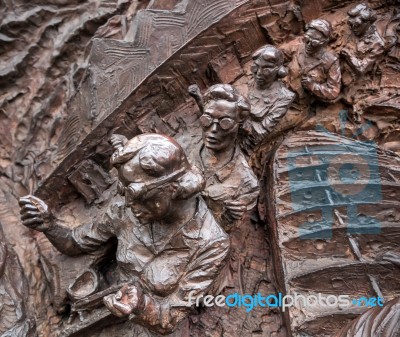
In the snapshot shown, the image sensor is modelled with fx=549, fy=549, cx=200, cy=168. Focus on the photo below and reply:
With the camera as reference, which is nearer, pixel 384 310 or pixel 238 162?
pixel 384 310

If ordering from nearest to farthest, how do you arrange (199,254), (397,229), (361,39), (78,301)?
1. (199,254)
2. (78,301)
3. (397,229)
4. (361,39)

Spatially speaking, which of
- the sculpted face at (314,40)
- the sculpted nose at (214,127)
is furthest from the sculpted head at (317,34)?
the sculpted nose at (214,127)

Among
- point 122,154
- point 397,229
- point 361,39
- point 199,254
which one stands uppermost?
point 122,154

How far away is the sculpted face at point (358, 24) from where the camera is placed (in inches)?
173

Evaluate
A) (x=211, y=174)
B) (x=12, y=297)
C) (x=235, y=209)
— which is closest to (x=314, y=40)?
(x=211, y=174)

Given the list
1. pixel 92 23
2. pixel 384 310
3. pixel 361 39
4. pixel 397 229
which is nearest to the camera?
pixel 384 310

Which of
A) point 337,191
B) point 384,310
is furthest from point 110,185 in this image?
point 384,310

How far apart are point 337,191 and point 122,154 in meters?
1.77

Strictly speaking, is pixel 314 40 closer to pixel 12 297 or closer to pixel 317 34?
pixel 317 34

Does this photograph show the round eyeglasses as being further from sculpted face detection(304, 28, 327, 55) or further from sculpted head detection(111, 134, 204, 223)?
sculpted face detection(304, 28, 327, 55)

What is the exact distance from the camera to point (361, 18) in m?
4.39

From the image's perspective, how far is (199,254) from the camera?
341 centimetres

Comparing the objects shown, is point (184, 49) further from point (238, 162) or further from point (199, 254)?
point (199, 254)

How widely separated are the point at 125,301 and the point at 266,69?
199 cm
